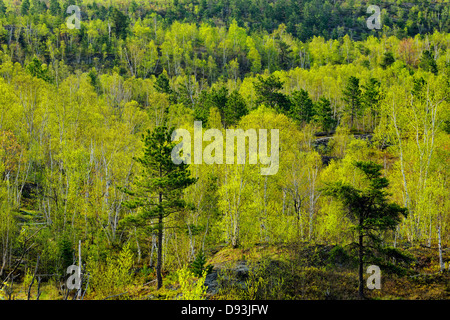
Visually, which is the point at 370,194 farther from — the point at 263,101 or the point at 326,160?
the point at 263,101

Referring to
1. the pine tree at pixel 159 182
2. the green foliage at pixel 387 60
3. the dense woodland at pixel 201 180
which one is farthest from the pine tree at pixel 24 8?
the pine tree at pixel 159 182

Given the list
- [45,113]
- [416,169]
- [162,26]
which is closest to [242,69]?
[162,26]

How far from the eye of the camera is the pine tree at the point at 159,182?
62.4ft

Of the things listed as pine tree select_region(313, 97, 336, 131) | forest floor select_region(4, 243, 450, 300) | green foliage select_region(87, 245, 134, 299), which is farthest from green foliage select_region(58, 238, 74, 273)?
pine tree select_region(313, 97, 336, 131)

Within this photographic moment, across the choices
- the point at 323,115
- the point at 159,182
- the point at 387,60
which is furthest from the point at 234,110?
the point at 387,60

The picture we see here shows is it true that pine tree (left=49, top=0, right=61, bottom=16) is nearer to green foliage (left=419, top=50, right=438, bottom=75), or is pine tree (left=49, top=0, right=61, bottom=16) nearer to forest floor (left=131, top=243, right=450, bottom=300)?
green foliage (left=419, top=50, right=438, bottom=75)

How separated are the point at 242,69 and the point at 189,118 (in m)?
61.5

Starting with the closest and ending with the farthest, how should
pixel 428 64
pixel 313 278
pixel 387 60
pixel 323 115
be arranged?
pixel 313 278
pixel 323 115
pixel 428 64
pixel 387 60

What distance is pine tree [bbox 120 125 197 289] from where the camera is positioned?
19.0m

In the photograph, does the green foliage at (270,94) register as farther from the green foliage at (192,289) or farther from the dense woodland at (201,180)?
the green foliage at (192,289)

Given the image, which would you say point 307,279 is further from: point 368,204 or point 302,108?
point 302,108

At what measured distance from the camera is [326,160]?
40.5 m

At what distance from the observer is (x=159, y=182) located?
61.4 feet

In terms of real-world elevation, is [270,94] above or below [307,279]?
above
